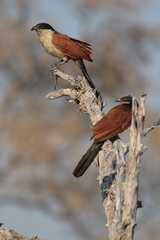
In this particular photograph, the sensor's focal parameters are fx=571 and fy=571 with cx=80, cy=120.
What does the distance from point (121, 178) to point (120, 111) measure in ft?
2.99

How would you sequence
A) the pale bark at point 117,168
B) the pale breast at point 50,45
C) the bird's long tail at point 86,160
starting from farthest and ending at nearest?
the pale breast at point 50,45 → the bird's long tail at point 86,160 → the pale bark at point 117,168

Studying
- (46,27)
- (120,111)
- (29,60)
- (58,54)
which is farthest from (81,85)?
(29,60)

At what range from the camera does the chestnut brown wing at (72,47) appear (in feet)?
16.3

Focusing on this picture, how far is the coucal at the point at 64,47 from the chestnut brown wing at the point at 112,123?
128 centimetres


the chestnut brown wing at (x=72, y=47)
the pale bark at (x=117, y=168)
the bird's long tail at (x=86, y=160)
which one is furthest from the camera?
the chestnut brown wing at (x=72, y=47)

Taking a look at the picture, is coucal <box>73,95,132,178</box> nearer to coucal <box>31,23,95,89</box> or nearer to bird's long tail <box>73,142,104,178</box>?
bird's long tail <box>73,142,104,178</box>

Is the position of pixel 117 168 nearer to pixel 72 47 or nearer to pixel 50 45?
pixel 72 47

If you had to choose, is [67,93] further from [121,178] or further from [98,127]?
[121,178]

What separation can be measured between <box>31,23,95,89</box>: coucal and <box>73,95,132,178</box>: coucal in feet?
4.26

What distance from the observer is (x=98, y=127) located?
11.3 ft

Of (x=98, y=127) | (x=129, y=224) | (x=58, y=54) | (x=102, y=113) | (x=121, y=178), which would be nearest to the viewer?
(x=129, y=224)

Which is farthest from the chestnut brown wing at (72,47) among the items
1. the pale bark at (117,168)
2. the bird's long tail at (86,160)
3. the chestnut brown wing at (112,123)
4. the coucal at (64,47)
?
the bird's long tail at (86,160)

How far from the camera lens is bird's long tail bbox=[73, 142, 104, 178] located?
3422 millimetres

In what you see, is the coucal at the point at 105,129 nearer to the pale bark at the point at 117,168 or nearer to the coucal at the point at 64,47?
the pale bark at the point at 117,168
